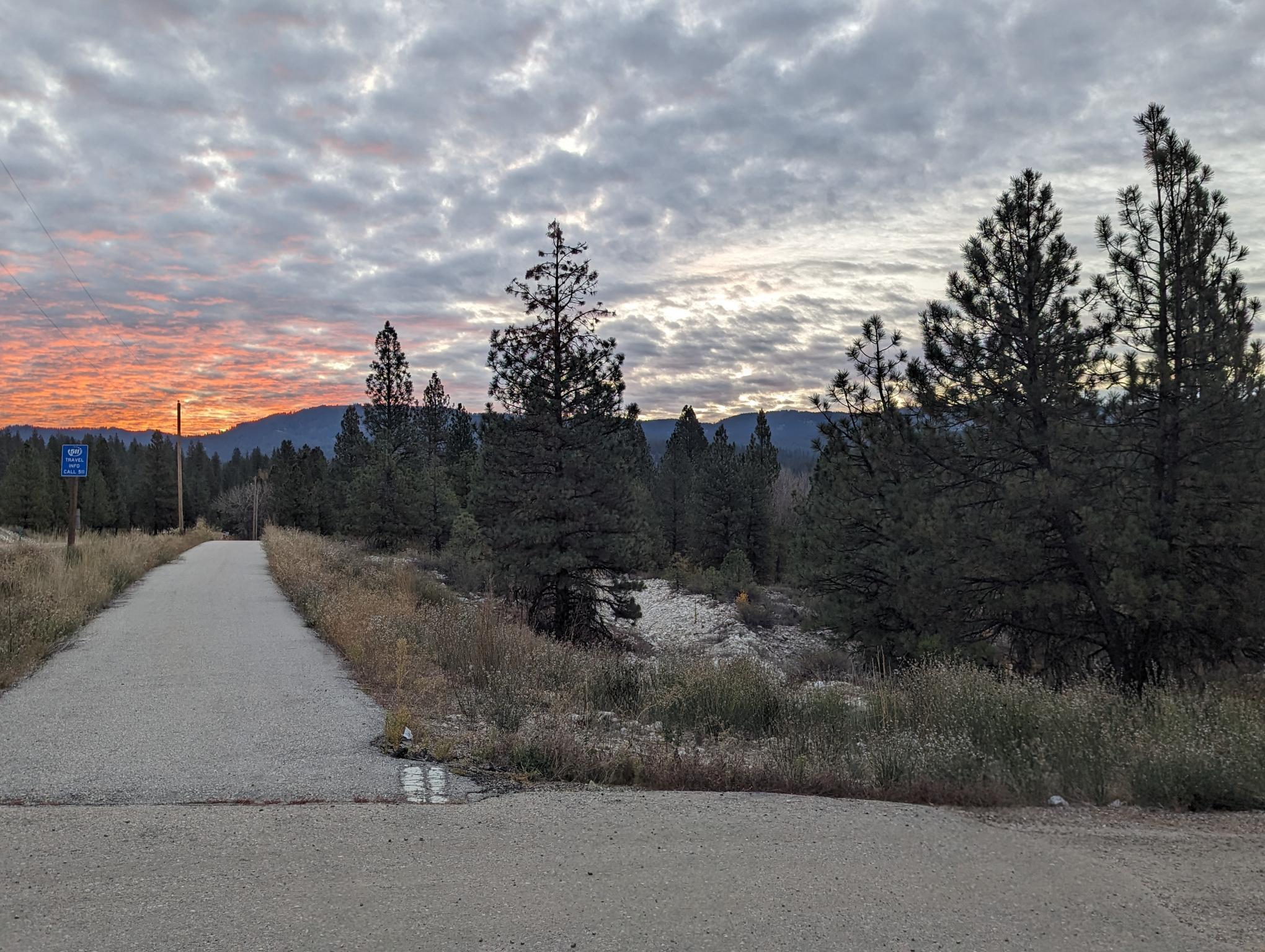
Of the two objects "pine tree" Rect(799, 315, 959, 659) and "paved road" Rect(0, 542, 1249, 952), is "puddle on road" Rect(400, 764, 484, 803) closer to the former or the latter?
"paved road" Rect(0, 542, 1249, 952)

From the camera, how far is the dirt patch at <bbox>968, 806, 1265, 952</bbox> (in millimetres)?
3564

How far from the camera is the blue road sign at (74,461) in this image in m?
19.8

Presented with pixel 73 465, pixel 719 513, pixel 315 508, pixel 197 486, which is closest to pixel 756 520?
pixel 719 513

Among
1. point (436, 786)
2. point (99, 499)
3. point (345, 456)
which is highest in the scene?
point (345, 456)

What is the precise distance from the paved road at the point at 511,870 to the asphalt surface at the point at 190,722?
4 cm

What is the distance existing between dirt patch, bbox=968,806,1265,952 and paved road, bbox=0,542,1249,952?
22 mm

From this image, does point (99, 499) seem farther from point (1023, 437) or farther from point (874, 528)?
point (1023, 437)

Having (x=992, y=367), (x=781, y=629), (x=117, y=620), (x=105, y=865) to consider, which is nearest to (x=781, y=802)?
(x=105, y=865)

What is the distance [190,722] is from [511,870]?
4.27 meters

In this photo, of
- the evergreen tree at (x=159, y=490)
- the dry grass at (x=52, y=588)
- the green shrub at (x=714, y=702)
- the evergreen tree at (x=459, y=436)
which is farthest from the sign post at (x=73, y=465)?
the evergreen tree at (x=159, y=490)

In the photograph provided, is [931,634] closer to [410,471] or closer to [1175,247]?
[1175,247]

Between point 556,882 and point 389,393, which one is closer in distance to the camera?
point 556,882

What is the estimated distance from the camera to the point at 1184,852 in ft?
14.0

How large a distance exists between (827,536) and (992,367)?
7.16 m
